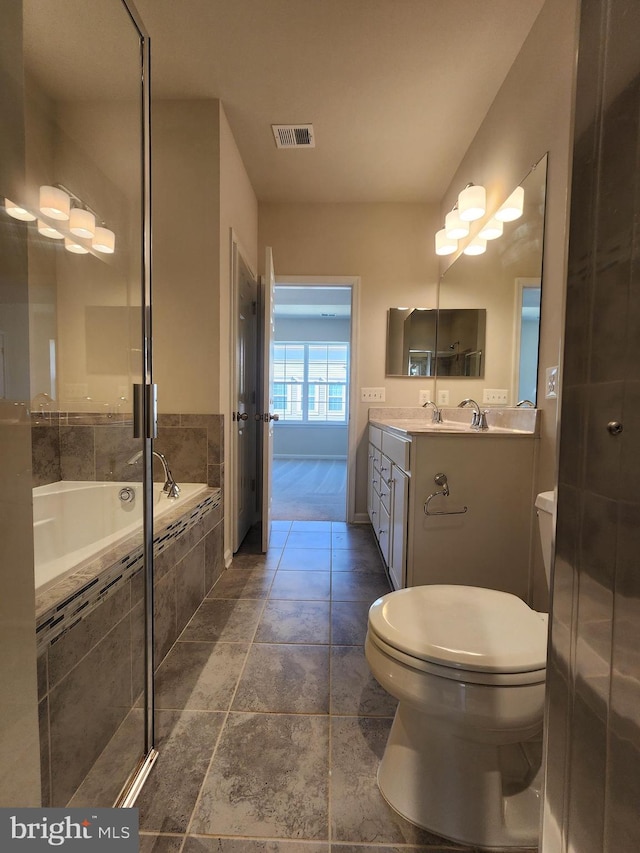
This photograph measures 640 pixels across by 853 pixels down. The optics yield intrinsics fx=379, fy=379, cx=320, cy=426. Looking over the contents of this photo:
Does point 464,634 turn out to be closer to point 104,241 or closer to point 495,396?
point 495,396

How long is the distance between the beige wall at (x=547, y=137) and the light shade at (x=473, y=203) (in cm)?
21

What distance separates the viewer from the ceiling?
1.51 meters

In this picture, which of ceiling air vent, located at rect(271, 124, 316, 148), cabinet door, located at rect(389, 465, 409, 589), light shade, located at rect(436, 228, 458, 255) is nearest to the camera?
cabinet door, located at rect(389, 465, 409, 589)

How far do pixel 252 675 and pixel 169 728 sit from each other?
1.01 ft

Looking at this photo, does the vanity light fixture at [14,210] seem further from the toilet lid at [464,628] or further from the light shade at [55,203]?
the toilet lid at [464,628]

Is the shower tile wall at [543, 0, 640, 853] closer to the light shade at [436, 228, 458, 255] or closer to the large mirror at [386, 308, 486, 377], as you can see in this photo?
the large mirror at [386, 308, 486, 377]

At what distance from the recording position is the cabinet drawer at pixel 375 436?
248cm

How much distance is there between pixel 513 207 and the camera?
1741mm

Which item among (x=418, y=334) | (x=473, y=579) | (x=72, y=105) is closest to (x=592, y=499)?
(x=473, y=579)

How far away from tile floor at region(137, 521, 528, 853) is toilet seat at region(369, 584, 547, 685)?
430mm

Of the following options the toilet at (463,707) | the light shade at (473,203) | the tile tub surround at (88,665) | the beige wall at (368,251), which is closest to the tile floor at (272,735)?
the toilet at (463,707)

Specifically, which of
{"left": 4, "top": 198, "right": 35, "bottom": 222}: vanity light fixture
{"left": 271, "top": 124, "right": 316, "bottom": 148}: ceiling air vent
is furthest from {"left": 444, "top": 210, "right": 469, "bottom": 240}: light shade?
{"left": 4, "top": 198, "right": 35, "bottom": 222}: vanity light fixture

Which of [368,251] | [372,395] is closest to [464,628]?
[372,395]

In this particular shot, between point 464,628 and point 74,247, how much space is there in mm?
2182
